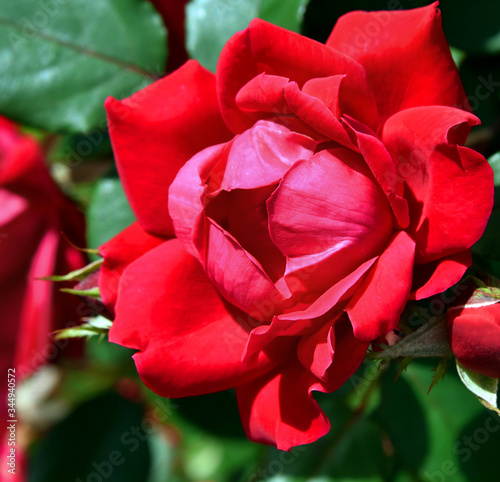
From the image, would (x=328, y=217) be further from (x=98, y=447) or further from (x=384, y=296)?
(x=98, y=447)

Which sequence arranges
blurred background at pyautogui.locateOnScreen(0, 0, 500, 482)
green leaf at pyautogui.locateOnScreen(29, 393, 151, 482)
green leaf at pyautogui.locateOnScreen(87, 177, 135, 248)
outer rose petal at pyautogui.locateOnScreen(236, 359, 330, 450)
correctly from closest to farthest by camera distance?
outer rose petal at pyautogui.locateOnScreen(236, 359, 330, 450)
blurred background at pyautogui.locateOnScreen(0, 0, 500, 482)
green leaf at pyautogui.locateOnScreen(87, 177, 135, 248)
green leaf at pyautogui.locateOnScreen(29, 393, 151, 482)

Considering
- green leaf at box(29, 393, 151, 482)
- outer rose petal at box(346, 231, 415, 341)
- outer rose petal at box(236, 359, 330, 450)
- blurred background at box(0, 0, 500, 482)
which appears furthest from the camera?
green leaf at box(29, 393, 151, 482)

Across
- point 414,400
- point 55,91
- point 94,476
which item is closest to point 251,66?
point 55,91

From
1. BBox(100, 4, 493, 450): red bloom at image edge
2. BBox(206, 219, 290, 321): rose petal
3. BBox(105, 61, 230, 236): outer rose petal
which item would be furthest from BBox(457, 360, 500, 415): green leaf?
BBox(105, 61, 230, 236): outer rose petal

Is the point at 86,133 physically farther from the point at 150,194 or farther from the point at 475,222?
the point at 475,222

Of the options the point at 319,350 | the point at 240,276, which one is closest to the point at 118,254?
the point at 240,276

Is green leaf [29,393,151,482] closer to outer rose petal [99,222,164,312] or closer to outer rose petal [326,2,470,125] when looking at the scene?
outer rose petal [99,222,164,312]
